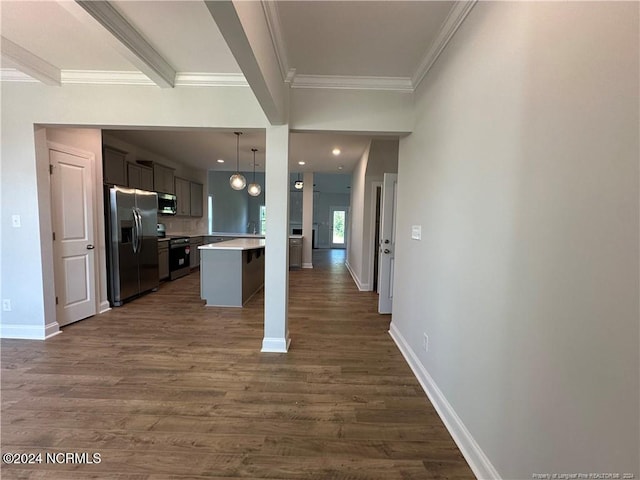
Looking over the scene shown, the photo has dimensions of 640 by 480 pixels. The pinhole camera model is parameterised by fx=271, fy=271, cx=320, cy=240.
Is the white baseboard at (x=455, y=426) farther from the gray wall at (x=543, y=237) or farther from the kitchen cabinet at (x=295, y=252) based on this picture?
the kitchen cabinet at (x=295, y=252)

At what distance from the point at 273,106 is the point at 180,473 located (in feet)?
7.78

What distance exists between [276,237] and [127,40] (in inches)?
73.1

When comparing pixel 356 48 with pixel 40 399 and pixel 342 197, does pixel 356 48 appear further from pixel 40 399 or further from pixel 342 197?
pixel 342 197

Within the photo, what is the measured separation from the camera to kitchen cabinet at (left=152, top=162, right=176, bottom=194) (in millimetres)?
5395

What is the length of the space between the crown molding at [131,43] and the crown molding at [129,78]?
14cm

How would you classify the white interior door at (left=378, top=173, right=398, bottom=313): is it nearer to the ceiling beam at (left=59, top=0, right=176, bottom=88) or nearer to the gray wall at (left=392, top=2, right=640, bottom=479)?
the gray wall at (left=392, top=2, right=640, bottom=479)

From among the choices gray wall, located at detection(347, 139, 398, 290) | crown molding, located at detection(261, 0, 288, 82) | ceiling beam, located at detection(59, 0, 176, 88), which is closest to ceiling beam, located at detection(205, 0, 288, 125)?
crown molding, located at detection(261, 0, 288, 82)

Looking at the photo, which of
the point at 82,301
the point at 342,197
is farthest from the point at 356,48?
the point at 342,197

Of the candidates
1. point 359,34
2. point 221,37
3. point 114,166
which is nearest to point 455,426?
point 359,34

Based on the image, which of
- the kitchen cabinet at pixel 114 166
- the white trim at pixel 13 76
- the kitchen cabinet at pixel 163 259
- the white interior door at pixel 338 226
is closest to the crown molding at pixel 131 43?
the white trim at pixel 13 76

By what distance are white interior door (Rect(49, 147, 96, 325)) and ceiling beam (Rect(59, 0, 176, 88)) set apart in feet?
5.43

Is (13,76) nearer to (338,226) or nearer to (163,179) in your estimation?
(163,179)

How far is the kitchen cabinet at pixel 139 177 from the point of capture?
4617mm

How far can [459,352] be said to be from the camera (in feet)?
5.51
